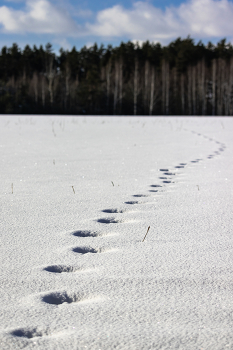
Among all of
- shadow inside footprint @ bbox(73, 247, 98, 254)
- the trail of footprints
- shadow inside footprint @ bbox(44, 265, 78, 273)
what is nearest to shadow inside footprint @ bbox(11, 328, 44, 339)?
the trail of footprints

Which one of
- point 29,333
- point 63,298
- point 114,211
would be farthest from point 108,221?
point 29,333

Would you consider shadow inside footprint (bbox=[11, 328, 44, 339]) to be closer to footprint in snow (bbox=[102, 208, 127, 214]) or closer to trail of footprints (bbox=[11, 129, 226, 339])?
trail of footprints (bbox=[11, 129, 226, 339])

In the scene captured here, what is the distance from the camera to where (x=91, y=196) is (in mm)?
2326

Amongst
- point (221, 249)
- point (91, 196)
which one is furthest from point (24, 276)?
point (91, 196)

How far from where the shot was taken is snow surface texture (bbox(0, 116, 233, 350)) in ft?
3.00

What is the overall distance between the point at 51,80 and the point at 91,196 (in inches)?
1223

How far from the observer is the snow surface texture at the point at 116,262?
3.00 feet

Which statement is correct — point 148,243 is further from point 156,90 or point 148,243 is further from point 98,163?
point 156,90

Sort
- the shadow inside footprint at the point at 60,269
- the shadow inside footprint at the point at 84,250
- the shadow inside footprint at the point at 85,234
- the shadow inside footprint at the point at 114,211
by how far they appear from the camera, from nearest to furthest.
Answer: the shadow inside footprint at the point at 60,269 → the shadow inside footprint at the point at 84,250 → the shadow inside footprint at the point at 85,234 → the shadow inside footprint at the point at 114,211

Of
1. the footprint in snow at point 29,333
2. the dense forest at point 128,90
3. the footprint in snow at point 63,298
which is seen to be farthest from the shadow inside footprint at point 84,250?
the dense forest at point 128,90

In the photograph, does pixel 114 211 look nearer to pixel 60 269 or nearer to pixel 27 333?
pixel 60 269

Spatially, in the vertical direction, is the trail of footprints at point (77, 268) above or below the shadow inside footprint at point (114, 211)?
below

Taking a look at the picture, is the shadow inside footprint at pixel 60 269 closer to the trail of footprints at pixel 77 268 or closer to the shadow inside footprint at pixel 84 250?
the trail of footprints at pixel 77 268

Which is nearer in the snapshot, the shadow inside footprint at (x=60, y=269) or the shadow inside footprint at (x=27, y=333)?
the shadow inside footprint at (x=27, y=333)
